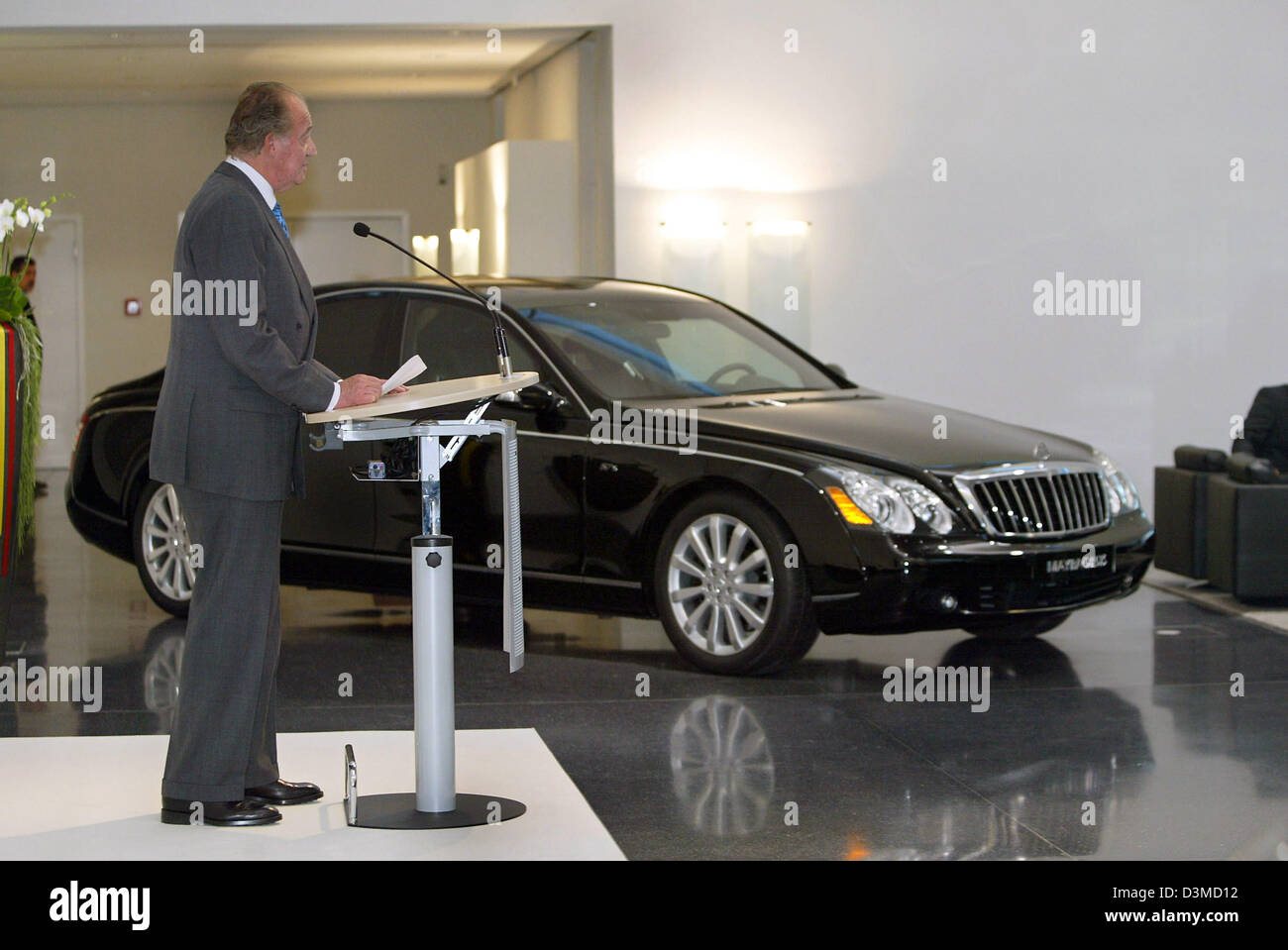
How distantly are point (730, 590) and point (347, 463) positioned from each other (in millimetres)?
1970

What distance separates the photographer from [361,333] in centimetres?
790

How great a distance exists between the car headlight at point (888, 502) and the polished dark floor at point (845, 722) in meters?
→ 0.68

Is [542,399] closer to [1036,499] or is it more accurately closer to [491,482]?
[491,482]

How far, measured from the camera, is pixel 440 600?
4266 millimetres

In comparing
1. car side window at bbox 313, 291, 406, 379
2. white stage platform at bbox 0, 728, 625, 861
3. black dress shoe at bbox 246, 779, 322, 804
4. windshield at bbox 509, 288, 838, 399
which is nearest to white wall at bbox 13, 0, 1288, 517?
windshield at bbox 509, 288, 838, 399

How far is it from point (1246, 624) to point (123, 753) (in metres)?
5.38

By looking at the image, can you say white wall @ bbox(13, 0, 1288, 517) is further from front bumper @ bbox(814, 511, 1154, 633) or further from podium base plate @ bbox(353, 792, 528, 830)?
podium base plate @ bbox(353, 792, 528, 830)

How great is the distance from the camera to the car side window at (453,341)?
24.5 feet

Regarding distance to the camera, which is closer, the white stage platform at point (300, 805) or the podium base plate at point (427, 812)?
the white stage platform at point (300, 805)

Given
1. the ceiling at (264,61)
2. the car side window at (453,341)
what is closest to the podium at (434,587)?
the car side window at (453,341)

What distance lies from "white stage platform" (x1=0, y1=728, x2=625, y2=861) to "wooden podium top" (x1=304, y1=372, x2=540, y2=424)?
1.03 meters

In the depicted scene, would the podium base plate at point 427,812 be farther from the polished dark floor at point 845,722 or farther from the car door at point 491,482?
the car door at point 491,482

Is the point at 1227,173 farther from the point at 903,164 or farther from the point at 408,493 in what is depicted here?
the point at 408,493

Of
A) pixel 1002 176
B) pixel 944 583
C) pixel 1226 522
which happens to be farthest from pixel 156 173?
pixel 944 583
